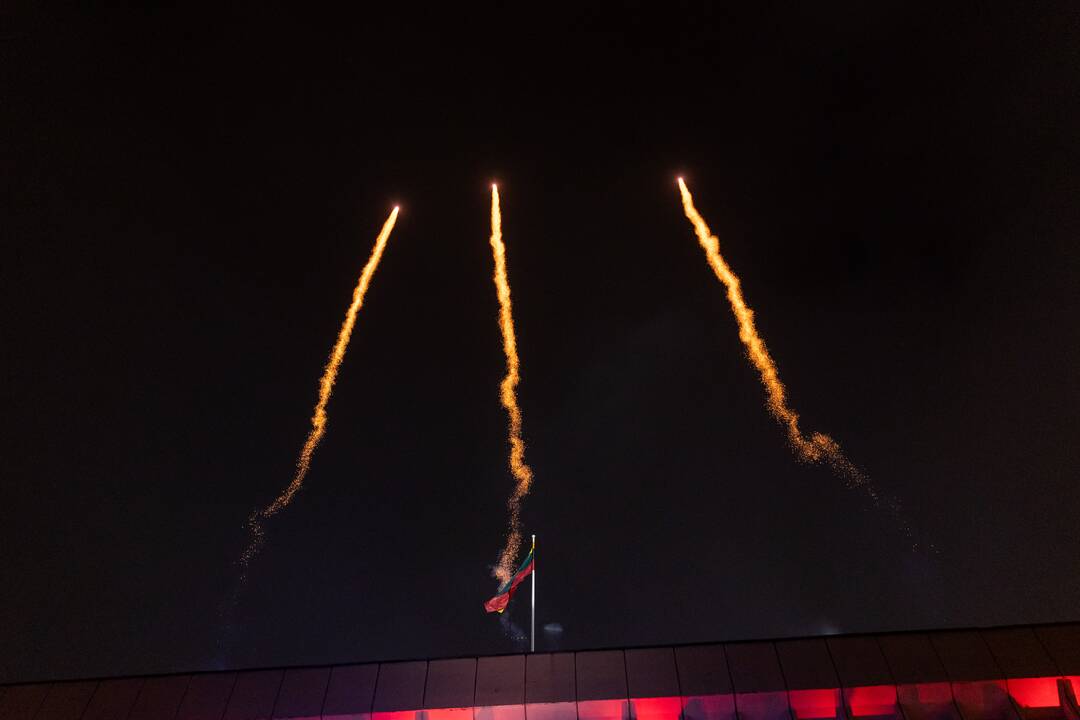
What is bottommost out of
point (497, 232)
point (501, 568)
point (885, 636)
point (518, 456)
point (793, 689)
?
point (793, 689)

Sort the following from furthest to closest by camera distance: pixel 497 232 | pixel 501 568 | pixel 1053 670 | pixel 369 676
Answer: pixel 497 232, pixel 501 568, pixel 369 676, pixel 1053 670

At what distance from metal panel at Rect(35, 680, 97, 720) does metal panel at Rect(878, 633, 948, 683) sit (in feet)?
68.6

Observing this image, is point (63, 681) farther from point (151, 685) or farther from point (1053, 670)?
point (1053, 670)

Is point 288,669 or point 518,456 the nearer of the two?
point 288,669

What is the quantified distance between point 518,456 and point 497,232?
10739 millimetres

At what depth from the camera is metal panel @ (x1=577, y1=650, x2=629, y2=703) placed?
754 inches

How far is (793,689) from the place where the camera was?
18922mm

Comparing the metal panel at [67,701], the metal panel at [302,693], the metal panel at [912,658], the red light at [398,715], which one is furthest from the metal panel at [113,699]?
the metal panel at [912,658]

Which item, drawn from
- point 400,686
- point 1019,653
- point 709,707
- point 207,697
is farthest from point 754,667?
point 207,697

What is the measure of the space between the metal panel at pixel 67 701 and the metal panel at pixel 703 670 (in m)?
15.6

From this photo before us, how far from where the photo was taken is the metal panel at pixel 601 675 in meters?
19.1

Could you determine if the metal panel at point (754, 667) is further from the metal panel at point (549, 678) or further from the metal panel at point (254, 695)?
the metal panel at point (254, 695)

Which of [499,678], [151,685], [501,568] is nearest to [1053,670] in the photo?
[499,678]

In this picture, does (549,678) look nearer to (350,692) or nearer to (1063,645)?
(350,692)
